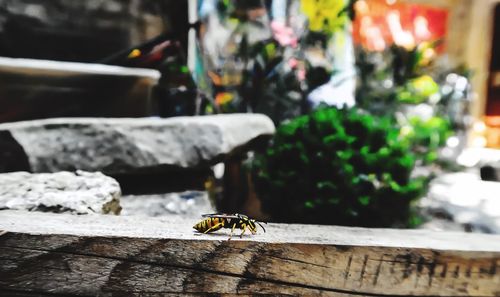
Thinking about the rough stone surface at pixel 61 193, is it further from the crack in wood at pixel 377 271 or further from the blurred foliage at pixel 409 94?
the blurred foliage at pixel 409 94

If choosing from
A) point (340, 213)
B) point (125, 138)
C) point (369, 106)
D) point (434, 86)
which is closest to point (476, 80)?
point (434, 86)

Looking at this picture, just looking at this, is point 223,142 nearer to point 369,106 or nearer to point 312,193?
point 312,193

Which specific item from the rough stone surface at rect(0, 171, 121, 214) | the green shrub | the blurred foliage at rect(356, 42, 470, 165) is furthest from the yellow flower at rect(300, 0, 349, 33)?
the rough stone surface at rect(0, 171, 121, 214)

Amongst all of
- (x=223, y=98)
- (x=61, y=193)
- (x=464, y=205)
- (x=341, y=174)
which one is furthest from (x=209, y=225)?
(x=464, y=205)

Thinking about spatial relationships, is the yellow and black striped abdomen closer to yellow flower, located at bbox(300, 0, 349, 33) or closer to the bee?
the bee

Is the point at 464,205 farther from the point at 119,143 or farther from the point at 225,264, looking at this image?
the point at 225,264

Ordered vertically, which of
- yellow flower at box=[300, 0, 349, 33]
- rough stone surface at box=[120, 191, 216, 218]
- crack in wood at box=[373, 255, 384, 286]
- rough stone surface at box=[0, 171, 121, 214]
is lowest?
rough stone surface at box=[120, 191, 216, 218]
